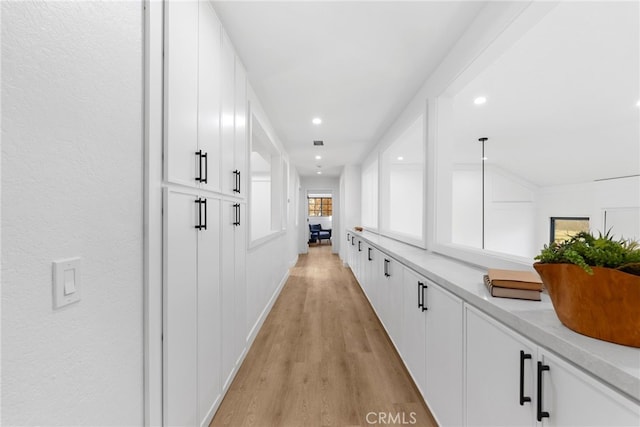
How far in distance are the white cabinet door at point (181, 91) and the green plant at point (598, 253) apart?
1.42 meters

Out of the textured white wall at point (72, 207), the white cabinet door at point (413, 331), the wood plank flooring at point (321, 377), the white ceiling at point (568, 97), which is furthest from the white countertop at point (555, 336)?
the white ceiling at point (568, 97)

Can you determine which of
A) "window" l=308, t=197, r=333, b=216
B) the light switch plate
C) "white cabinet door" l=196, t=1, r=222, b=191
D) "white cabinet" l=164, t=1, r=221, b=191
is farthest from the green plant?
"window" l=308, t=197, r=333, b=216

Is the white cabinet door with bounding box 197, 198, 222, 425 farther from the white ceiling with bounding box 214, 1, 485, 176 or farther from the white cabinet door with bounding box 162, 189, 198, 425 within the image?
the white ceiling with bounding box 214, 1, 485, 176

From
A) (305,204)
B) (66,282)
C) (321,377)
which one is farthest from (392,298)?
(305,204)

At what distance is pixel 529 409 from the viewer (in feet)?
2.76

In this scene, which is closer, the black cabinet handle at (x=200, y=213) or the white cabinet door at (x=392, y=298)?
the black cabinet handle at (x=200, y=213)

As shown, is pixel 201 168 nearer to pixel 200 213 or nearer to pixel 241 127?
pixel 200 213

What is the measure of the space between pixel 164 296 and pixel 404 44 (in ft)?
7.19

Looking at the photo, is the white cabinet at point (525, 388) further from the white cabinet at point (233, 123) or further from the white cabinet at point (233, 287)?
the white cabinet at point (233, 123)

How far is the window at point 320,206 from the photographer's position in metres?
12.8

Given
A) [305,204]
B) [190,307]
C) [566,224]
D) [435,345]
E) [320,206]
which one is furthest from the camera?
[320,206]

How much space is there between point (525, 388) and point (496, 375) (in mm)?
151

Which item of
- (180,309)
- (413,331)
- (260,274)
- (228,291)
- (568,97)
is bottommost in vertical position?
(413,331)

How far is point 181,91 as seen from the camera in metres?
1.23
